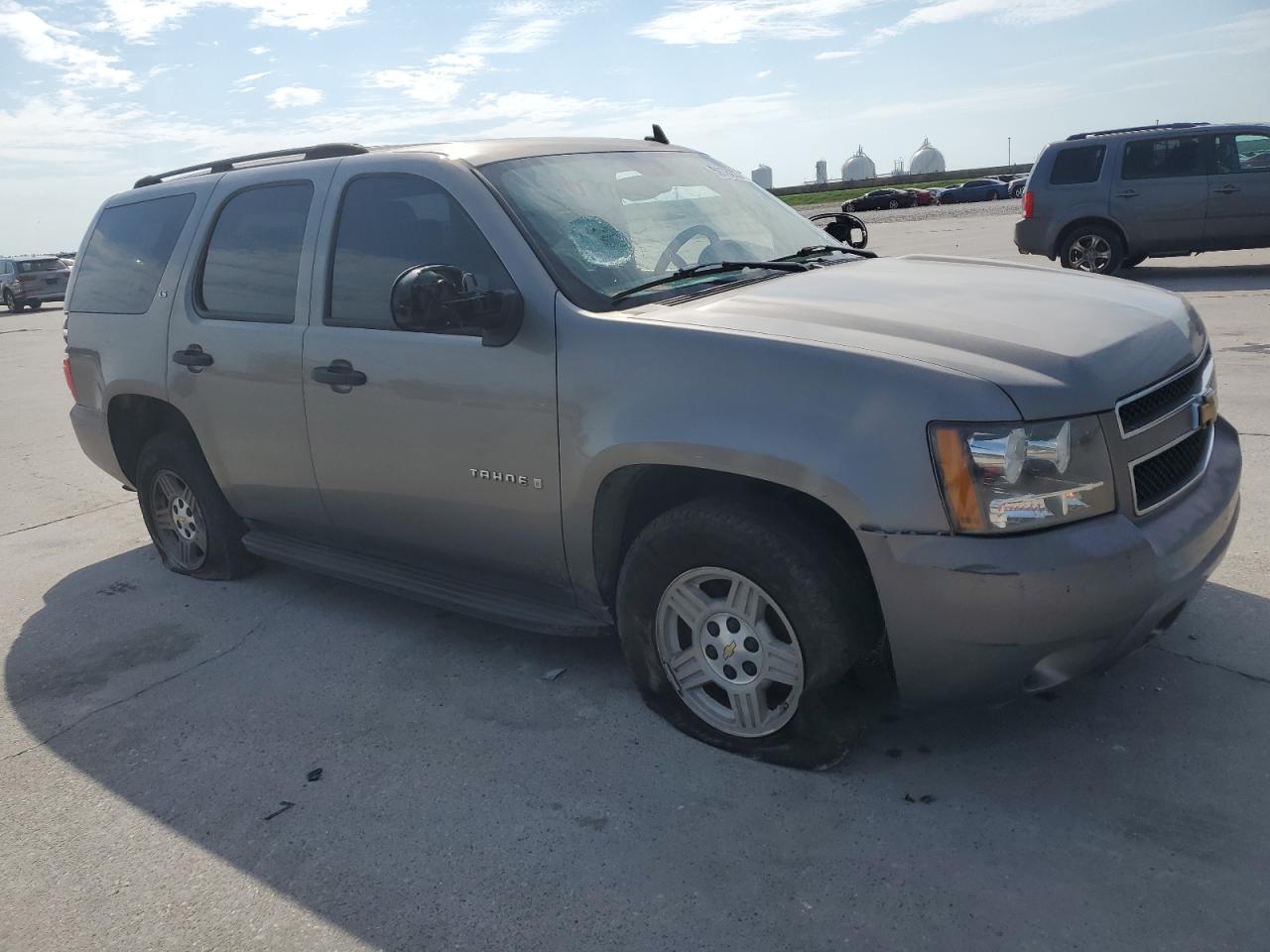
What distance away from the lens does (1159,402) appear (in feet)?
10.1

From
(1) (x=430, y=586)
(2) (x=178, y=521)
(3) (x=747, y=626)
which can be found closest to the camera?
(3) (x=747, y=626)

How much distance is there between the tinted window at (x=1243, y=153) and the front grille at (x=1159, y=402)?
11134mm

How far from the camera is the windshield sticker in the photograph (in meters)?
3.66

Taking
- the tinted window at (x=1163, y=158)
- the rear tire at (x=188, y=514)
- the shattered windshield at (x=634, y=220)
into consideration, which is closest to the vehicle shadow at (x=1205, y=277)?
the tinted window at (x=1163, y=158)

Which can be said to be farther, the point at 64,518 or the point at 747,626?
the point at 64,518

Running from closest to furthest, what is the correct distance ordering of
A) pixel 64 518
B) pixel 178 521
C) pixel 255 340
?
pixel 255 340 < pixel 178 521 < pixel 64 518

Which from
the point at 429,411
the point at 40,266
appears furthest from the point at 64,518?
the point at 40,266

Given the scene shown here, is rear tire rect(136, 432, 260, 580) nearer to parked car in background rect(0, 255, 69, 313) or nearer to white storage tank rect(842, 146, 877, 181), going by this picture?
parked car in background rect(0, 255, 69, 313)

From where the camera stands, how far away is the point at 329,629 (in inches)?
184

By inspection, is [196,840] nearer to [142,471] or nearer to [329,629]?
[329,629]

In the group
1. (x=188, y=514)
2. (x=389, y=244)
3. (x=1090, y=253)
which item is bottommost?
(x=188, y=514)

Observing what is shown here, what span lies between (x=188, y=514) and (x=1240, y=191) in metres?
12.2

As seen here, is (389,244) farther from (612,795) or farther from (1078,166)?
(1078,166)

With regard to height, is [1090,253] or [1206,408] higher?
[1090,253]
